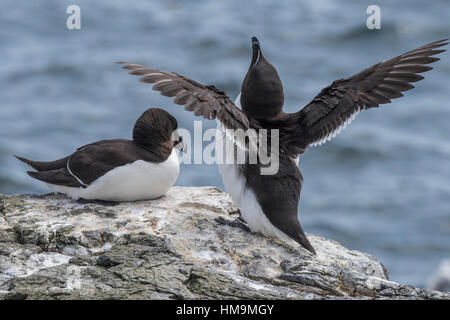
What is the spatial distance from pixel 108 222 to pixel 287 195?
1.34 metres

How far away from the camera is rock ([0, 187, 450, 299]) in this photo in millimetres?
4738

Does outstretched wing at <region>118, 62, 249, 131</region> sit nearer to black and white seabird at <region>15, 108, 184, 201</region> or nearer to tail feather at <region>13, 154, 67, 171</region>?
black and white seabird at <region>15, 108, 184, 201</region>

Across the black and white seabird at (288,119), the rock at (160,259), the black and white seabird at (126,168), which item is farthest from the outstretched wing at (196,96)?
the black and white seabird at (126,168)

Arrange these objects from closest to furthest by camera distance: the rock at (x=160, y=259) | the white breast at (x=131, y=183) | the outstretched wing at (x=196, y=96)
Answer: the rock at (x=160, y=259)
the outstretched wing at (x=196, y=96)
the white breast at (x=131, y=183)

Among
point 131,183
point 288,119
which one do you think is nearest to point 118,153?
point 131,183

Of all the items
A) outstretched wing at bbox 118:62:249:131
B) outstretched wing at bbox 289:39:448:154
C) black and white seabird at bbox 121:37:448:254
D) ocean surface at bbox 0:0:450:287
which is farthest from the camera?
ocean surface at bbox 0:0:450:287

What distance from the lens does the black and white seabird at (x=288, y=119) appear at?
574 centimetres

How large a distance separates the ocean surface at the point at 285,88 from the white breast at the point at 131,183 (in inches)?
226

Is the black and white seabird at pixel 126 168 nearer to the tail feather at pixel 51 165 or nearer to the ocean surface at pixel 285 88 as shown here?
the tail feather at pixel 51 165

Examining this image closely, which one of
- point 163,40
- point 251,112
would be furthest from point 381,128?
point 251,112

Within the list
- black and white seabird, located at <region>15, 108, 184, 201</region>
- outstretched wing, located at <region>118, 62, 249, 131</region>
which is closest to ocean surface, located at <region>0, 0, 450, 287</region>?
black and white seabird, located at <region>15, 108, 184, 201</region>

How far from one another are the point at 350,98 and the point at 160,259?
79.1 inches

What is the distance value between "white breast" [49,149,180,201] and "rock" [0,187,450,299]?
103mm
